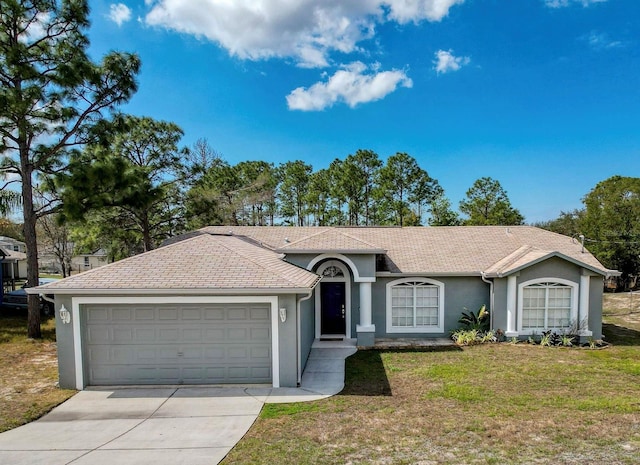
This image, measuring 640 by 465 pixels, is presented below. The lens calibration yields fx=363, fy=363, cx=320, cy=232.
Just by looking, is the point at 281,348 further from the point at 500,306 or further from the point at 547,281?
the point at 547,281

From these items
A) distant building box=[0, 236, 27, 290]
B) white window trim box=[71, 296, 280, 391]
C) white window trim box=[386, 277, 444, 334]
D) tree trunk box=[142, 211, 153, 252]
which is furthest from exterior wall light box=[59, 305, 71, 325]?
distant building box=[0, 236, 27, 290]

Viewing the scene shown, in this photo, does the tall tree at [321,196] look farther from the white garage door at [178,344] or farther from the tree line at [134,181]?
the white garage door at [178,344]

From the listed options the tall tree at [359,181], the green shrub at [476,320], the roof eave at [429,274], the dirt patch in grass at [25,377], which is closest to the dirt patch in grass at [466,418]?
the green shrub at [476,320]

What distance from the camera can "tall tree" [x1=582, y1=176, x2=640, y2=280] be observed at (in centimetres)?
3116

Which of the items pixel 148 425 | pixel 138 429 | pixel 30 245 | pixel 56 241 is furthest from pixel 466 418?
pixel 56 241

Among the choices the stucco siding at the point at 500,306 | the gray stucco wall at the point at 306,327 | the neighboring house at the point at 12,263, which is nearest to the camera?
the gray stucco wall at the point at 306,327

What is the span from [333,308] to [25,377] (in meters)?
9.92

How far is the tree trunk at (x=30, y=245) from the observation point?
14.4m

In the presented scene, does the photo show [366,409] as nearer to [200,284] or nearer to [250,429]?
[250,429]

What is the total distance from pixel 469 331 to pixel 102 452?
12283 mm

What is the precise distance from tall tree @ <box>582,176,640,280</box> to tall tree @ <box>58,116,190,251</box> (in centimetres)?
3387

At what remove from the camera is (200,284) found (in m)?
9.20

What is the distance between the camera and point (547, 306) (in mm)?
13727

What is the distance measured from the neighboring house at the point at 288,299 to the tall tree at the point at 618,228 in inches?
782
